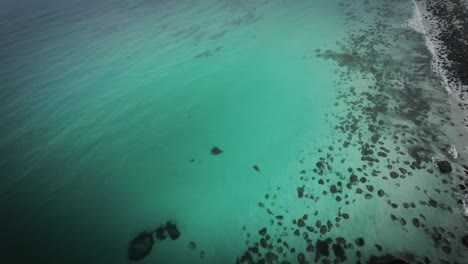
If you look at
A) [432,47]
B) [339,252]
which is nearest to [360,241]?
[339,252]

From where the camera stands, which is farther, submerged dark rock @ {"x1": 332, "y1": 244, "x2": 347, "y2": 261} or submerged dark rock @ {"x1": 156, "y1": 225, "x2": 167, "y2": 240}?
submerged dark rock @ {"x1": 156, "y1": 225, "x2": 167, "y2": 240}

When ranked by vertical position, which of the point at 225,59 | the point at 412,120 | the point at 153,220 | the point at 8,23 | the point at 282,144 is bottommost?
the point at 153,220

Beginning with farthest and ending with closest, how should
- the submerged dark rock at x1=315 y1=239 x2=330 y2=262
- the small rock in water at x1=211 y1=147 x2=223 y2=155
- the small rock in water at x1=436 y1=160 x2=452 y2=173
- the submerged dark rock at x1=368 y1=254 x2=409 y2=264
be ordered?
the small rock in water at x1=211 y1=147 x2=223 y2=155 < the small rock in water at x1=436 y1=160 x2=452 y2=173 < the submerged dark rock at x1=315 y1=239 x2=330 y2=262 < the submerged dark rock at x1=368 y1=254 x2=409 y2=264

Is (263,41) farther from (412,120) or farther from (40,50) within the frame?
(40,50)

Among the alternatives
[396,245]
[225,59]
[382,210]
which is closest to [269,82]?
[225,59]

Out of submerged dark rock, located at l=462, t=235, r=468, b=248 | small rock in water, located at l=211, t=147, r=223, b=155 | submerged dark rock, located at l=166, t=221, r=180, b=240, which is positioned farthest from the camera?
small rock in water, located at l=211, t=147, r=223, b=155

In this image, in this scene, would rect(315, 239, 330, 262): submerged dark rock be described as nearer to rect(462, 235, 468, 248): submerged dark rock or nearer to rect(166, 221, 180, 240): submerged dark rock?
rect(462, 235, 468, 248): submerged dark rock

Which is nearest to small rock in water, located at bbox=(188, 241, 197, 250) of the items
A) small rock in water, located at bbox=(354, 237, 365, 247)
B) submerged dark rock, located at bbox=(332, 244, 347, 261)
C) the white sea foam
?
submerged dark rock, located at bbox=(332, 244, 347, 261)

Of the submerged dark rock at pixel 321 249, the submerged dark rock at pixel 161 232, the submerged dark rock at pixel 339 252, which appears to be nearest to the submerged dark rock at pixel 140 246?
the submerged dark rock at pixel 161 232
